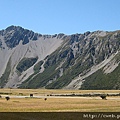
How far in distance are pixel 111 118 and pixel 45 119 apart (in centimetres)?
922

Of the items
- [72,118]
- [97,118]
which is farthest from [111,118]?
[72,118]

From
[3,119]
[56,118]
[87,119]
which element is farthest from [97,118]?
[3,119]

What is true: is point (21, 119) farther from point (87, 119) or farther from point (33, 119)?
point (87, 119)

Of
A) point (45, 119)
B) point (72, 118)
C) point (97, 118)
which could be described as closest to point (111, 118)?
point (97, 118)

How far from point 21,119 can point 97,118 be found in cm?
1062

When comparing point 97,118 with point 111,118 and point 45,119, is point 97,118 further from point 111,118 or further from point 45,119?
point 45,119

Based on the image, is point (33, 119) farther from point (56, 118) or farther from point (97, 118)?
point (97, 118)

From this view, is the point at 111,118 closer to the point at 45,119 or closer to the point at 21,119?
the point at 45,119

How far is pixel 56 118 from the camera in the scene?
42.6 metres

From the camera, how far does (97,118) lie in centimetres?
4184

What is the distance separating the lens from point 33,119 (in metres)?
41.7

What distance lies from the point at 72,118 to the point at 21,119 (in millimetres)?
7166

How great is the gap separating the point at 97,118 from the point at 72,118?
3512 millimetres

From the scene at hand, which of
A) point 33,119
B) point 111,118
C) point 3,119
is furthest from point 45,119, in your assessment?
point 111,118
